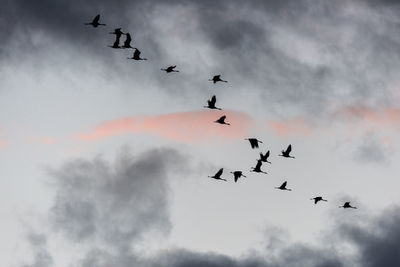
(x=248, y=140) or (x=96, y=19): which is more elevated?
(x=96, y=19)

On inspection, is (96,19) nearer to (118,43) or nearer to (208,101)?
(118,43)

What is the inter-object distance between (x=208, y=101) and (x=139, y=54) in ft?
47.3

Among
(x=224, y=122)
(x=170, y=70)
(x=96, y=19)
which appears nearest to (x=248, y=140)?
(x=224, y=122)

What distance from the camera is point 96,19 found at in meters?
187

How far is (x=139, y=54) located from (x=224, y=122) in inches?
779

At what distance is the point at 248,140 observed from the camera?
194m

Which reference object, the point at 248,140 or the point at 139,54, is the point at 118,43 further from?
the point at 248,140

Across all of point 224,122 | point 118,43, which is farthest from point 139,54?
point 224,122

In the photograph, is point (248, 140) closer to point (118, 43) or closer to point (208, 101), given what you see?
point (208, 101)

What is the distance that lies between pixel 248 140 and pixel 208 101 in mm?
10097

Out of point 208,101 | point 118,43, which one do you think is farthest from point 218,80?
point 118,43

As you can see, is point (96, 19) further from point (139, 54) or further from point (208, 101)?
point (208, 101)

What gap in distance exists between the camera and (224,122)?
19562 cm

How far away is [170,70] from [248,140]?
18.6m
